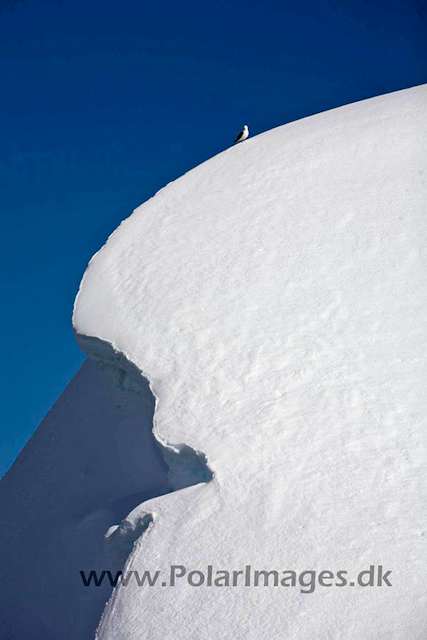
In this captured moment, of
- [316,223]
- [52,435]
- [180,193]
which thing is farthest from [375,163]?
[52,435]

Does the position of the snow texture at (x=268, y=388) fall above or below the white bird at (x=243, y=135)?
below

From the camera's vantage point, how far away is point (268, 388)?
3.86 meters

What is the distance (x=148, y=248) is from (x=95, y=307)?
2.23 feet

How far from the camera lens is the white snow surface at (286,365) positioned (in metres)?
3.08

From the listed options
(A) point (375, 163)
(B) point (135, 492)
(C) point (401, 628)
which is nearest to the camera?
(C) point (401, 628)

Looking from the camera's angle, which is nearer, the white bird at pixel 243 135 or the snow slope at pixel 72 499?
the snow slope at pixel 72 499

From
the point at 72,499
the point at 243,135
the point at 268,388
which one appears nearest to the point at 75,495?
the point at 72,499

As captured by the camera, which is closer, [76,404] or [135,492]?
[135,492]

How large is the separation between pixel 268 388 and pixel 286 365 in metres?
0.20

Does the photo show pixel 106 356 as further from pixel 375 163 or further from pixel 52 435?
pixel 375 163

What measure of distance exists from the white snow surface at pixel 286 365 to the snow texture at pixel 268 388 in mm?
10

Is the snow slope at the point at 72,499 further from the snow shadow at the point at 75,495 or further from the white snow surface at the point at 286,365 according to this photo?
the white snow surface at the point at 286,365

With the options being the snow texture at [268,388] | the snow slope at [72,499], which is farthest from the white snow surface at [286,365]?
the snow slope at [72,499]

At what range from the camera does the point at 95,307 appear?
465 cm
